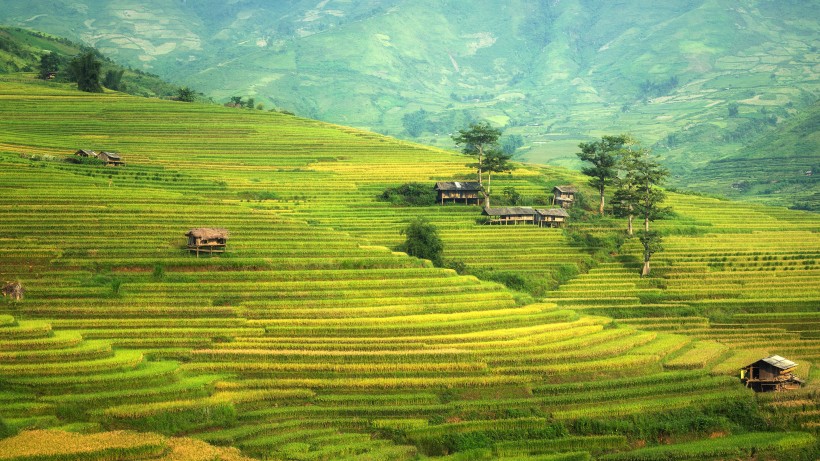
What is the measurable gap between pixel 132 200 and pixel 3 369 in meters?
25.4

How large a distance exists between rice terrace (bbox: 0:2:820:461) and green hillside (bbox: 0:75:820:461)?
6.2 inches

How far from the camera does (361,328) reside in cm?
4766

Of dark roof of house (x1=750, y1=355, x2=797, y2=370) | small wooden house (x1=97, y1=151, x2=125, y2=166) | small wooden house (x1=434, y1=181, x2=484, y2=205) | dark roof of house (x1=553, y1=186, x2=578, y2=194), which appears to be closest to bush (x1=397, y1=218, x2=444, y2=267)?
small wooden house (x1=434, y1=181, x2=484, y2=205)

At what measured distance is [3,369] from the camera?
3838cm

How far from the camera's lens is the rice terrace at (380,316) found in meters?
38.0

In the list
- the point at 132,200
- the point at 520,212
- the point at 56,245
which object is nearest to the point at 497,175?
the point at 520,212

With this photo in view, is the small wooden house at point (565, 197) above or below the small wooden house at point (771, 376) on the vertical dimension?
above

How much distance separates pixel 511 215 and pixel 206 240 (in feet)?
98.3

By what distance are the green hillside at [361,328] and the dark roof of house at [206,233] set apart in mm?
1178

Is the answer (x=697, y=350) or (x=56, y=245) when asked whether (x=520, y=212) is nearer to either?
(x=697, y=350)

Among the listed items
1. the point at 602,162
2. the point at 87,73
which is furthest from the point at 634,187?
the point at 87,73

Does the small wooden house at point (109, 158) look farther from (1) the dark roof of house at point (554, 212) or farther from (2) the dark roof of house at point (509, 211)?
(1) the dark roof of house at point (554, 212)

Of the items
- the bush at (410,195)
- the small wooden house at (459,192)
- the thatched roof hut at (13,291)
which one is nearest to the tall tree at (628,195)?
the small wooden house at (459,192)

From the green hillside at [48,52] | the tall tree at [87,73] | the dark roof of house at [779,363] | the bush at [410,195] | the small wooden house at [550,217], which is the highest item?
the green hillside at [48,52]
